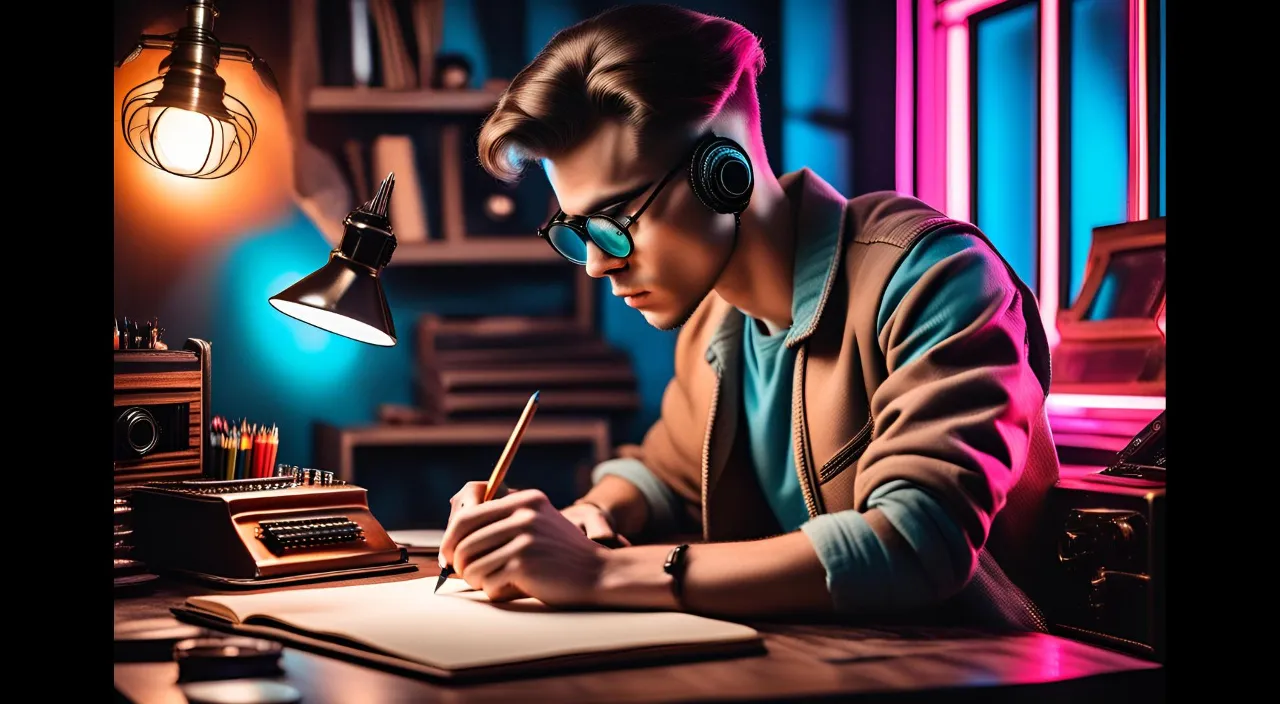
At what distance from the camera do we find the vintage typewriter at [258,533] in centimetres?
180

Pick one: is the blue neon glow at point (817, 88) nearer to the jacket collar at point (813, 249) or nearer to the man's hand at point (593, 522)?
the jacket collar at point (813, 249)

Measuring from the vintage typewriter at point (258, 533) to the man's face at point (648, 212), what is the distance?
582 millimetres

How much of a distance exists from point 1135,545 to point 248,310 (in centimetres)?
236

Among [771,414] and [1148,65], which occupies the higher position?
[1148,65]

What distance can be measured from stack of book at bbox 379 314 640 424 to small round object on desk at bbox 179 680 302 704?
1.88 metres

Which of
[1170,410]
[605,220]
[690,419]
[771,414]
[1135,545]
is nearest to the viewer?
[1135,545]

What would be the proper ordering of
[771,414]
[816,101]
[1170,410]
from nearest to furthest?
[1170,410] < [771,414] < [816,101]

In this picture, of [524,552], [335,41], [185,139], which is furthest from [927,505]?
[335,41]

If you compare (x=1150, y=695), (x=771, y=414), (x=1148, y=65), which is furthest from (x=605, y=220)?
(x=1148, y=65)

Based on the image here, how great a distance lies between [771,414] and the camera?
201 cm

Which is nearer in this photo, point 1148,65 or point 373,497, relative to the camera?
point 1148,65

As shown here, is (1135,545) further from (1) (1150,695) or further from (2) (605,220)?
(2) (605,220)

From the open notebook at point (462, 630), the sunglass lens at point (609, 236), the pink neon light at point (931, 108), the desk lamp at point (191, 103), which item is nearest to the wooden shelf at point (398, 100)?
the desk lamp at point (191, 103)
